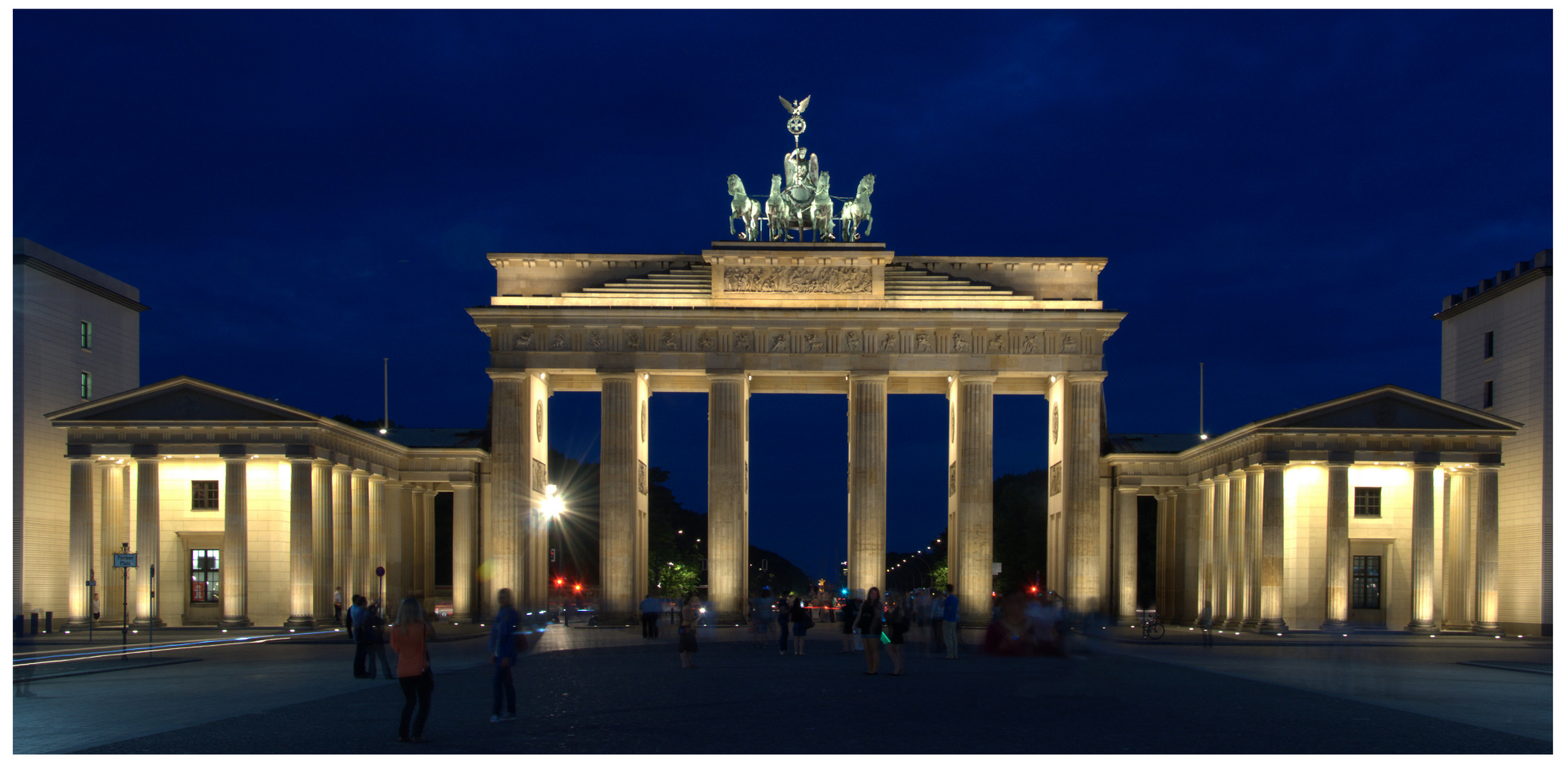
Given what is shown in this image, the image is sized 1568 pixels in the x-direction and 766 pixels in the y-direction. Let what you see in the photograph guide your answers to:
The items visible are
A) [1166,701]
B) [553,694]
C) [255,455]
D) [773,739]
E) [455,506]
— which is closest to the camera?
[773,739]

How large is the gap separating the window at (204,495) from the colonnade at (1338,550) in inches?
1503

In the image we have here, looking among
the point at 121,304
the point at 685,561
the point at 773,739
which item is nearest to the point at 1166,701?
the point at 773,739

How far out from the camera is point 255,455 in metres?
52.9

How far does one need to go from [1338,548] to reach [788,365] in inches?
896

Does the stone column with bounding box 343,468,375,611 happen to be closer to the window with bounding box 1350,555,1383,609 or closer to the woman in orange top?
the window with bounding box 1350,555,1383,609

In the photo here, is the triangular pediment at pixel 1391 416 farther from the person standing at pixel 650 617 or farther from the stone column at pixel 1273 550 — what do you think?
the person standing at pixel 650 617

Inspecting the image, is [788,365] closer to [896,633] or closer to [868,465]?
[868,465]

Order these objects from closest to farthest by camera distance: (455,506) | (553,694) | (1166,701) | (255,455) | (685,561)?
(1166,701)
(553,694)
(255,455)
(455,506)
(685,561)

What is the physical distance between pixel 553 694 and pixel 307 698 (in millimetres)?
3989

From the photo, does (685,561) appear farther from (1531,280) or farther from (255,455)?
(1531,280)

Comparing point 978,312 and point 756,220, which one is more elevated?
point 756,220

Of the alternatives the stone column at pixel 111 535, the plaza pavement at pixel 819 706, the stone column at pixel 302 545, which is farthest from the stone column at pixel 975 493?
the stone column at pixel 111 535

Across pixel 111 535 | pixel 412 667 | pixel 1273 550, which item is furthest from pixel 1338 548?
pixel 111 535

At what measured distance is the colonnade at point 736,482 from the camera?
6097 cm
